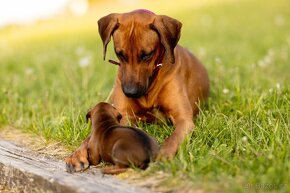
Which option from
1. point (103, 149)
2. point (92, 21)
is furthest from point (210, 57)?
point (92, 21)

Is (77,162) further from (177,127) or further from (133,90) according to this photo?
(177,127)

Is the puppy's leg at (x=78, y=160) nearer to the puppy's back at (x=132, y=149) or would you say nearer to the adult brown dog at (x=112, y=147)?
the adult brown dog at (x=112, y=147)

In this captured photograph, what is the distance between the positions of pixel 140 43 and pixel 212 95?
192 cm

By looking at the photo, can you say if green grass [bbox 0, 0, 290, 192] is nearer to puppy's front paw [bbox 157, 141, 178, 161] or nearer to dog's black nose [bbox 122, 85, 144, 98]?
puppy's front paw [bbox 157, 141, 178, 161]

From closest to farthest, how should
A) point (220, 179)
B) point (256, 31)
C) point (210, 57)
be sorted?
1. point (220, 179)
2. point (210, 57)
3. point (256, 31)

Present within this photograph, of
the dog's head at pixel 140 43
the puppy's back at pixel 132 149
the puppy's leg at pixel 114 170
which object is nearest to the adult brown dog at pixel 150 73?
the dog's head at pixel 140 43

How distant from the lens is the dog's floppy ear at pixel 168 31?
474 cm

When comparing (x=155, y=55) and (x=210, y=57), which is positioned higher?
(x=155, y=55)

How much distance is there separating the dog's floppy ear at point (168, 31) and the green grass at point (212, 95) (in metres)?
0.69

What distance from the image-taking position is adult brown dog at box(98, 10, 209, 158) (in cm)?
468

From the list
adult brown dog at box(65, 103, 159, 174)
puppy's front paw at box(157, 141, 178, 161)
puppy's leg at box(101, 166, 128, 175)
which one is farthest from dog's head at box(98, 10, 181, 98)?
puppy's leg at box(101, 166, 128, 175)

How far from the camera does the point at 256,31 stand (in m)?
11.7

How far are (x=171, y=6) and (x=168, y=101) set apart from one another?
11.8 metres

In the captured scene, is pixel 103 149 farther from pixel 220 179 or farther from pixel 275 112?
pixel 275 112
